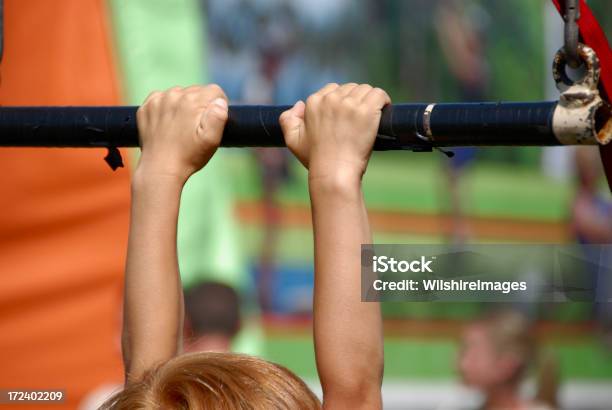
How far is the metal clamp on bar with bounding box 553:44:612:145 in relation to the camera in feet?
3.26

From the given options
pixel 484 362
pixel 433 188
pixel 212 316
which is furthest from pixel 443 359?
pixel 212 316

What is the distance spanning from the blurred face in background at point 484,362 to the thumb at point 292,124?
2136mm

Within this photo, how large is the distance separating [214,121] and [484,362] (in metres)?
2.17

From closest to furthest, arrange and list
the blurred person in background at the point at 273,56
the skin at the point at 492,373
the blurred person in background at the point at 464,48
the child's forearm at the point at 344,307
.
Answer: the child's forearm at the point at 344,307, the skin at the point at 492,373, the blurred person in background at the point at 273,56, the blurred person in background at the point at 464,48

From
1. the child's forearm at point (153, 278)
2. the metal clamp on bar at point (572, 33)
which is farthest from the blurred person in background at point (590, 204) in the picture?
the metal clamp on bar at point (572, 33)

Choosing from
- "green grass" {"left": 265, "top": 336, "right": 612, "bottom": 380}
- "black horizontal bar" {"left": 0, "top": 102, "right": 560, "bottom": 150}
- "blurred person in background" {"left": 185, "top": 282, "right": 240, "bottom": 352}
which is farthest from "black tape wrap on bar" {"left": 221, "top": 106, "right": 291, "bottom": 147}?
"green grass" {"left": 265, "top": 336, "right": 612, "bottom": 380}

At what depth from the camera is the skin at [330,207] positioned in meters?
1.11

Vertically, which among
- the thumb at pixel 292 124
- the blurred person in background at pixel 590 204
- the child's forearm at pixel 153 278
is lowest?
the child's forearm at pixel 153 278

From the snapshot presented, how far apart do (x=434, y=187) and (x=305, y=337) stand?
66cm

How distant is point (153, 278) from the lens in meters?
A: 1.27

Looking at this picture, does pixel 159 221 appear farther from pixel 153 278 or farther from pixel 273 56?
pixel 273 56

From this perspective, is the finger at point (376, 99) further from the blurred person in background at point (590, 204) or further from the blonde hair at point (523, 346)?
the blurred person in background at point (590, 204)

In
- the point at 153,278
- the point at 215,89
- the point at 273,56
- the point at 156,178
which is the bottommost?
the point at 153,278

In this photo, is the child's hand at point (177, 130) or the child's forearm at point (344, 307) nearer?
the child's forearm at point (344, 307)
